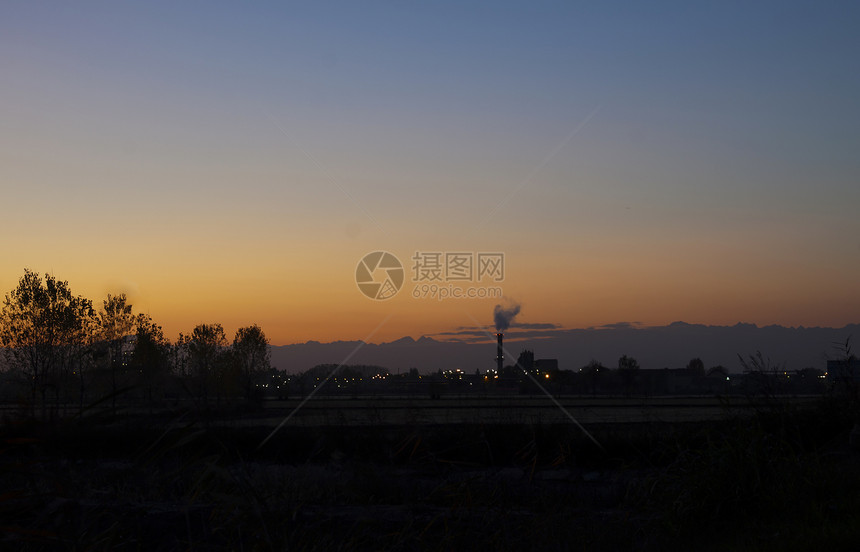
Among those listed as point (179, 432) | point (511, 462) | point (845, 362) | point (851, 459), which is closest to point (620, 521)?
point (851, 459)

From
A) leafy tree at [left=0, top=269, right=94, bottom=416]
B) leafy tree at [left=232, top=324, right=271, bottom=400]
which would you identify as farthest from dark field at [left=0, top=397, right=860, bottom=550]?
leafy tree at [left=232, top=324, right=271, bottom=400]

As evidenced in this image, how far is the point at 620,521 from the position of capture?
1116 cm

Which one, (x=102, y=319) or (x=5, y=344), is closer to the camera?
(x=5, y=344)

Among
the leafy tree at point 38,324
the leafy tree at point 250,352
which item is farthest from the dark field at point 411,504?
the leafy tree at point 250,352

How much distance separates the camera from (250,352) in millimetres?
105625

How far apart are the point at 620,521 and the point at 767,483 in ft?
7.04

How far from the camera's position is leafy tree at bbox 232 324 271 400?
104 metres

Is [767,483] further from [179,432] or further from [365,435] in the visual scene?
[365,435]

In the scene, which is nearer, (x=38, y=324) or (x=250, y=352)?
(x=38, y=324)

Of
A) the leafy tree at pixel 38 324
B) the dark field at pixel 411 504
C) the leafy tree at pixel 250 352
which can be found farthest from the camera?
the leafy tree at pixel 250 352

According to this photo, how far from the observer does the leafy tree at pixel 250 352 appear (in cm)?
10369

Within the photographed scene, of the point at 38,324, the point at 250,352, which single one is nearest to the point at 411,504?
the point at 38,324

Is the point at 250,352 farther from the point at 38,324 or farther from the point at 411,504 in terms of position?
the point at 411,504

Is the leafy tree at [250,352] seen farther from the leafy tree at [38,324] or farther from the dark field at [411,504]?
the dark field at [411,504]
